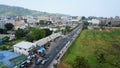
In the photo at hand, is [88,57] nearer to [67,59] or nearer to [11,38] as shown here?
[67,59]

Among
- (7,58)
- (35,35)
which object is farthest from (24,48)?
(35,35)

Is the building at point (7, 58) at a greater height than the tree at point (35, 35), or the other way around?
the tree at point (35, 35)

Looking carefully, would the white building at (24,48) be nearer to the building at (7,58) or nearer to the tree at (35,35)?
the building at (7,58)

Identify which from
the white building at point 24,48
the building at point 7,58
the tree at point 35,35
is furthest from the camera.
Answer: the tree at point 35,35

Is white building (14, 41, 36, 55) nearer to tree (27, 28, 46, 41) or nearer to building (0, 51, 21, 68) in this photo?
building (0, 51, 21, 68)

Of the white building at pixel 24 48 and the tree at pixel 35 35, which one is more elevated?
the tree at pixel 35 35

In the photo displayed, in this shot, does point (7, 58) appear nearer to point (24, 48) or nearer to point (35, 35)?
point (24, 48)

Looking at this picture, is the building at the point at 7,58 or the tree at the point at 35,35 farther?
the tree at the point at 35,35

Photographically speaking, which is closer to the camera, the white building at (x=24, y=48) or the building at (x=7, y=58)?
the building at (x=7, y=58)

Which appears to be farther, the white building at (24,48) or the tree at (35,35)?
the tree at (35,35)

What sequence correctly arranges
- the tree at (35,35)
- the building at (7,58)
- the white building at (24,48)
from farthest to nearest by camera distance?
the tree at (35,35) → the white building at (24,48) → the building at (7,58)

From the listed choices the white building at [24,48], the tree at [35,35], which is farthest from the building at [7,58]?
the tree at [35,35]

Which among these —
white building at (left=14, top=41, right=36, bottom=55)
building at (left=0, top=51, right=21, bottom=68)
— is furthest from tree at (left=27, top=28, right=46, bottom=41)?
building at (left=0, top=51, right=21, bottom=68)
